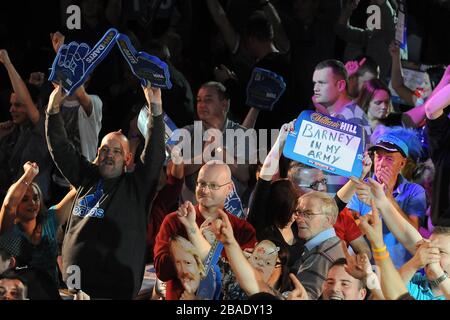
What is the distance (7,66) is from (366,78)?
2.37 m

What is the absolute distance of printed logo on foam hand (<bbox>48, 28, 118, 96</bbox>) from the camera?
10109mm

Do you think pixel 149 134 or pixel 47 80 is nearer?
pixel 149 134

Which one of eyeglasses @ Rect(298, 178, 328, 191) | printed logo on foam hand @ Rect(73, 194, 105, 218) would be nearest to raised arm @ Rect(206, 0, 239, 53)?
eyeglasses @ Rect(298, 178, 328, 191)

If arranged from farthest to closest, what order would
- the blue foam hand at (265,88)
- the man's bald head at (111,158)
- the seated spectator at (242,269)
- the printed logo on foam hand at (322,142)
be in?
the blue foam hand at (265,88)
the printed logo on foam hand at (322,142)
the man's bald head at (111,158)
the seated spectator at (242,269)

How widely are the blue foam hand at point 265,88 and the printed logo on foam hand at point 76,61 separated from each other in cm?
96

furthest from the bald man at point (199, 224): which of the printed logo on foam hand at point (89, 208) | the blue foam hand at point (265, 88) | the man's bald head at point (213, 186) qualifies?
the blue foam hand at point (265, 88)

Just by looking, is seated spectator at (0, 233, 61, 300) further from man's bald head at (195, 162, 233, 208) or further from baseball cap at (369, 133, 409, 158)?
baseball cap at (369, 133, 409, 158)

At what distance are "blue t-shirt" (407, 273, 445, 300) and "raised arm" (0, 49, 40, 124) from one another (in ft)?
8.85

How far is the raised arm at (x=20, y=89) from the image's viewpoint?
34.0 ft

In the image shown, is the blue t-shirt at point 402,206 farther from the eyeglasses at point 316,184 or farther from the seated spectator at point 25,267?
the seated spectator at point 25,267

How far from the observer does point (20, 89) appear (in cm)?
1038

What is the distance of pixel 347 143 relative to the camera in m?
10.1
